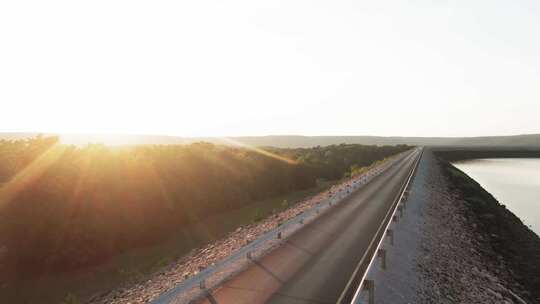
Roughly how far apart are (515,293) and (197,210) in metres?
20.4

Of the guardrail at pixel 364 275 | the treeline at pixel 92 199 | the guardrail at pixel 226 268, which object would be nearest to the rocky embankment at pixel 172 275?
the guardrail at pixel 226 268

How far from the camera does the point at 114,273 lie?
55.8 ft

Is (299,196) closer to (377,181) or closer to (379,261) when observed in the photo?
(377,181)

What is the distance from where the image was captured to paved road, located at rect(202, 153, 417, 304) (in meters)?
10.2

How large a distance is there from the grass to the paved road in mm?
6018

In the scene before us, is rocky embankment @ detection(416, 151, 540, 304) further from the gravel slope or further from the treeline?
the treeline

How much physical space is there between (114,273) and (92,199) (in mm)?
6005

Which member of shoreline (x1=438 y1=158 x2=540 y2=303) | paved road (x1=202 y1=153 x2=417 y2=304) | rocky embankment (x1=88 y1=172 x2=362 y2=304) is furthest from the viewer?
shoreline (x1=438 y1=158 x2=540 y2=303)

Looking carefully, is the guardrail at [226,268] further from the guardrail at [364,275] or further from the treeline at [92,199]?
the treeline at [92,199]

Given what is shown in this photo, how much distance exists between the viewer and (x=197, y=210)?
27.3 metres

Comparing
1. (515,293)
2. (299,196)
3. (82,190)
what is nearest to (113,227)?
(82,190)

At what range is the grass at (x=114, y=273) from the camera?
1477 cm

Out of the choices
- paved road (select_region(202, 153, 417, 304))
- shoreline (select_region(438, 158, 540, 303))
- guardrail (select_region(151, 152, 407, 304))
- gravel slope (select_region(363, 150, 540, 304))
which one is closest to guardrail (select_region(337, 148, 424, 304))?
paved road (select_region(202, 153, 417, 304))

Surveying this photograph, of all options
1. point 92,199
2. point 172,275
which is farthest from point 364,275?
point 92,199
